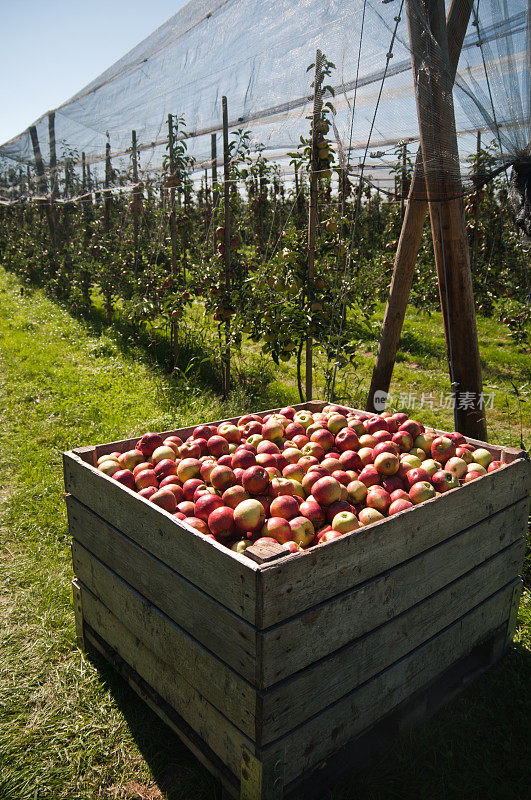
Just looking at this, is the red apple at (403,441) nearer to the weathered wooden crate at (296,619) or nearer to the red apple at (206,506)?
the weathered wooden crate at (296,619)

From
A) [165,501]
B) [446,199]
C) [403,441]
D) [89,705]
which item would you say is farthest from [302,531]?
[446,199]

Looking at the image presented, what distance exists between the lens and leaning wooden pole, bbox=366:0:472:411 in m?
3.16

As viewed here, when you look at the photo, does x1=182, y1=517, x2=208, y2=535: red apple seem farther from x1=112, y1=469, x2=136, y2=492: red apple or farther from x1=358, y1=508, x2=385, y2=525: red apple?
x1=358, y1=508, x2=385, y2=525: red apple

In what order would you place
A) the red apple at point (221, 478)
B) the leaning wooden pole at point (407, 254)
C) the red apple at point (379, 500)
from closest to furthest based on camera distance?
the red apple at point (379, 500), the red apple at point (221, 478), the leaning wooden pole at point (407, 254)

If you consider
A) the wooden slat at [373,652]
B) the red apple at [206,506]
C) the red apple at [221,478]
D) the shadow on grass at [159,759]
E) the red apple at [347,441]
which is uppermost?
the red apple at [347,441]

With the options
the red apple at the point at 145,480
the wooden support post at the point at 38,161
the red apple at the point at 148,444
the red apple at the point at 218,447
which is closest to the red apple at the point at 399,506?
the red apple at the point at 218,447

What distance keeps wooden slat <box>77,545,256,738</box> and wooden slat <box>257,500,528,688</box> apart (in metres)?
0.14

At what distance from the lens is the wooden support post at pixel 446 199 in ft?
9.77

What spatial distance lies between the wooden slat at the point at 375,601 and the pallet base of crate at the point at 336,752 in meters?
0.31

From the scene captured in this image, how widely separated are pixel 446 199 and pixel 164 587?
2.61 metres

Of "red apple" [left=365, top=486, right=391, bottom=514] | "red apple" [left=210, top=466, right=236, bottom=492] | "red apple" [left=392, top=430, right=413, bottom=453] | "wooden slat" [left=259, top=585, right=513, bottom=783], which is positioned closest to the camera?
"wooden slat" [left=259, top=585, right=513, bottom=783]

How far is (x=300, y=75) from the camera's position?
4.91 m

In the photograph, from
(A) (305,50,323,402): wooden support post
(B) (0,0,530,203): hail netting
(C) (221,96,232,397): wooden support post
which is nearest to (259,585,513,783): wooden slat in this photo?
(B) (0,0,530,203): hail netting

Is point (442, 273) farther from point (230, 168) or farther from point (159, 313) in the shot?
point (159, 313)
